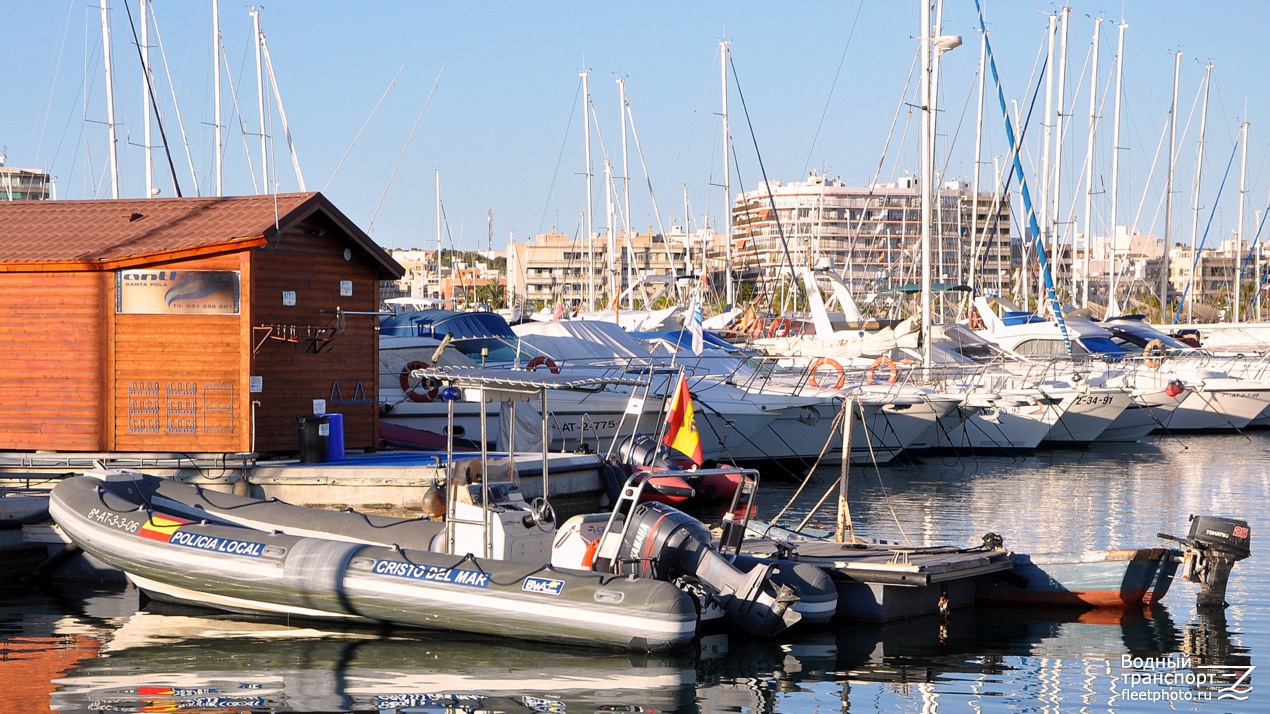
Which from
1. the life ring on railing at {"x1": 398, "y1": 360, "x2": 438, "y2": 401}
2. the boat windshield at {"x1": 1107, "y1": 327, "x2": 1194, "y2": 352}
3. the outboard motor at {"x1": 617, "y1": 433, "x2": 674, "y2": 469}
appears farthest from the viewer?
the boat windshield at {"x1": 1107, "y1": 327, "x2": 1194, "y2": 352}

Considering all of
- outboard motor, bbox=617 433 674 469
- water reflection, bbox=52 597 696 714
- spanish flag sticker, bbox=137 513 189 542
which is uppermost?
outboard motor, bbox=617 433 674 469

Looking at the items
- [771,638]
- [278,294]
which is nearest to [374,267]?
[278,294]

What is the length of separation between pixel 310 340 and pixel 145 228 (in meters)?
2.52

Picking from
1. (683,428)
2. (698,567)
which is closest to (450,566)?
(698,567)

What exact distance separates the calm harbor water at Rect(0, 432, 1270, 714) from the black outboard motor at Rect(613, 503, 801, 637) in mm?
328

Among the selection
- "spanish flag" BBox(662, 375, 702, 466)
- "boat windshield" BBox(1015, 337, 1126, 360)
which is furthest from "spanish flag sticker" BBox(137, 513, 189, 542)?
"boat windshield" BBox(1015, 337, 1126, 360)

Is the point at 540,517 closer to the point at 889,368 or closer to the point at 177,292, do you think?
the point at 177,292

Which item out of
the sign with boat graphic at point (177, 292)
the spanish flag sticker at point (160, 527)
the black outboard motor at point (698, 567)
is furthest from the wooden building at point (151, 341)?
the black outboard motor at point (698, 567)

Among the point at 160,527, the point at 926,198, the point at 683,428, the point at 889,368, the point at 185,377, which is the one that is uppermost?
the point at 926,198

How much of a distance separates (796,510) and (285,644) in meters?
10.9

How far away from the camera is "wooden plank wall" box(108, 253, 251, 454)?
53.0ft

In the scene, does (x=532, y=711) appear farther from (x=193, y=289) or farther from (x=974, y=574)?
(x=193, y=289)

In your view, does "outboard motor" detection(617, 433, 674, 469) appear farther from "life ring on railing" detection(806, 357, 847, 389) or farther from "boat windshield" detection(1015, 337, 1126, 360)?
"boat windshield" detection(1015, 337, 1126, 360)

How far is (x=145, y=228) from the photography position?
1711 centimetres
